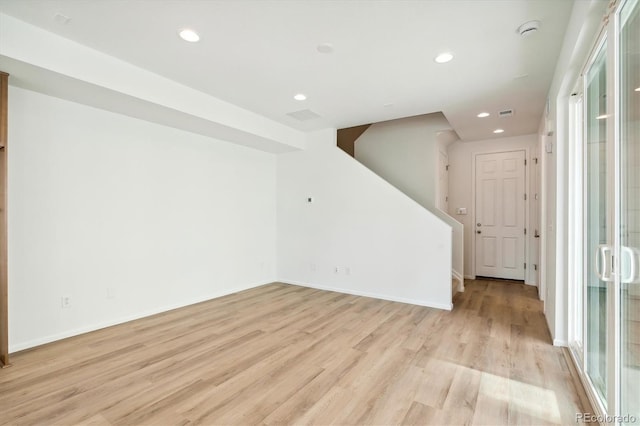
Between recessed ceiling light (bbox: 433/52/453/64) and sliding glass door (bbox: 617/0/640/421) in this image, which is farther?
recessed ceiling light (bbox: 433/52/453/64)

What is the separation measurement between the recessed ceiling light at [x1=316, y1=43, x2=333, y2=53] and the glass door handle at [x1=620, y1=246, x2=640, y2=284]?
2.52m

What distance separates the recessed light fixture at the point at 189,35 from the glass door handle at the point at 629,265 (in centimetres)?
327

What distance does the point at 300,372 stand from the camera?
8.35 feet

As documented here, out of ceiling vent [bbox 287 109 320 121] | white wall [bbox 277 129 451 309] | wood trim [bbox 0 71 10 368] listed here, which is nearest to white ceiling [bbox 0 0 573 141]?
ceiling vent [bbox 287 109 320 121]

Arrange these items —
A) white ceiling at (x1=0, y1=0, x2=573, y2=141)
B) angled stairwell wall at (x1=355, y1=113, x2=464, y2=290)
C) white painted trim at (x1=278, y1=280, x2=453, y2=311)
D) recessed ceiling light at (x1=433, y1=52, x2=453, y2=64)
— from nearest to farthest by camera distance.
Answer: white ceiling at (x1=0, y1=0, x2=573, y2=141)
recessed ceiling light at (x1=433, y1=52, x2=453, y2=64)
white painted trim at (x1=278, y1=280, x2=453, y2=311)
angled stairwell wall at (x1=355, y1=113, x2=464, y2=290)

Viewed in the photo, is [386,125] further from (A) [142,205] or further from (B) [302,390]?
(B) [302,390]

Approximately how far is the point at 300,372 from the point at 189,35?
3027 millimetres

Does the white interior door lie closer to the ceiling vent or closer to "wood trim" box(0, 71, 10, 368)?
the ceiling vent

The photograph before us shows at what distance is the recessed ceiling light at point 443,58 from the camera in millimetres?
2830

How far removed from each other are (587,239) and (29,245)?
515 cm

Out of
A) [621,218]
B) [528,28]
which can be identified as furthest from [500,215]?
[621,218]

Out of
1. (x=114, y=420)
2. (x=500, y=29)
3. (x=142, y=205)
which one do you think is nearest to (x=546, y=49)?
(x=500, y=29)

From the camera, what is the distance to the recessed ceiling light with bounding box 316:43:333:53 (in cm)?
268

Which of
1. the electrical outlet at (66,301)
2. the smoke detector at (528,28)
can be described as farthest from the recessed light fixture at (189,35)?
the electrical outlet at (66,301)
